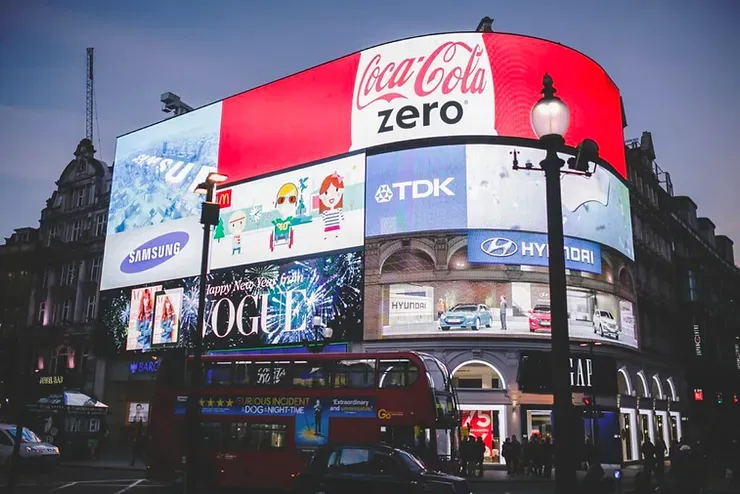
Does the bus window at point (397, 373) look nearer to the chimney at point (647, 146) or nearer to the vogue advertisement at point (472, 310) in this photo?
the vogue advertisement at point (472, 310)

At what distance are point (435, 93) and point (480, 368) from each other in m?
14.6

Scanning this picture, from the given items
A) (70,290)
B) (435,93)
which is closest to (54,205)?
(70,290)

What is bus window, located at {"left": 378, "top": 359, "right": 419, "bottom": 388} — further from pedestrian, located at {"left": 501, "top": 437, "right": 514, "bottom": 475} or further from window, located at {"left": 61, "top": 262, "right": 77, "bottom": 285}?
window, located at {"left": 61, "top": 262, "right": 77, "bottom": 285}

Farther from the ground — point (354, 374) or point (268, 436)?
point (354, 374)

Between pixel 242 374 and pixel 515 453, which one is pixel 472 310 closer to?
pixel 515 453

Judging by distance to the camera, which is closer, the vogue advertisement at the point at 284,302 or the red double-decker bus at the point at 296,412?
the red double-decker bus at the point at 296,412

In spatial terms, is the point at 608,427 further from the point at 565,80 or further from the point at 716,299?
the point at 716,299

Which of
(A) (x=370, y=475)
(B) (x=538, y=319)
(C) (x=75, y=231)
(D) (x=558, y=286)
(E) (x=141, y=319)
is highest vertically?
(C) (x=75, y=231)

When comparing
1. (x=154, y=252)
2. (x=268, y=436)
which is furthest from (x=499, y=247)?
(x=154, y=252)

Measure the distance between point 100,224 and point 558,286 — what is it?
4970cm

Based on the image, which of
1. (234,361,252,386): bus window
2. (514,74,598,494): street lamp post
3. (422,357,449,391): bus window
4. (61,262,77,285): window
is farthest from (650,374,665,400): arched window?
(61,262,77,285): window

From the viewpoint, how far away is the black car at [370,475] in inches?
544

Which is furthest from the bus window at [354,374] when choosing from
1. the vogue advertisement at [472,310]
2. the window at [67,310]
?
the window at [67,310]

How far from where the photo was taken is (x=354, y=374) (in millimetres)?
19797
